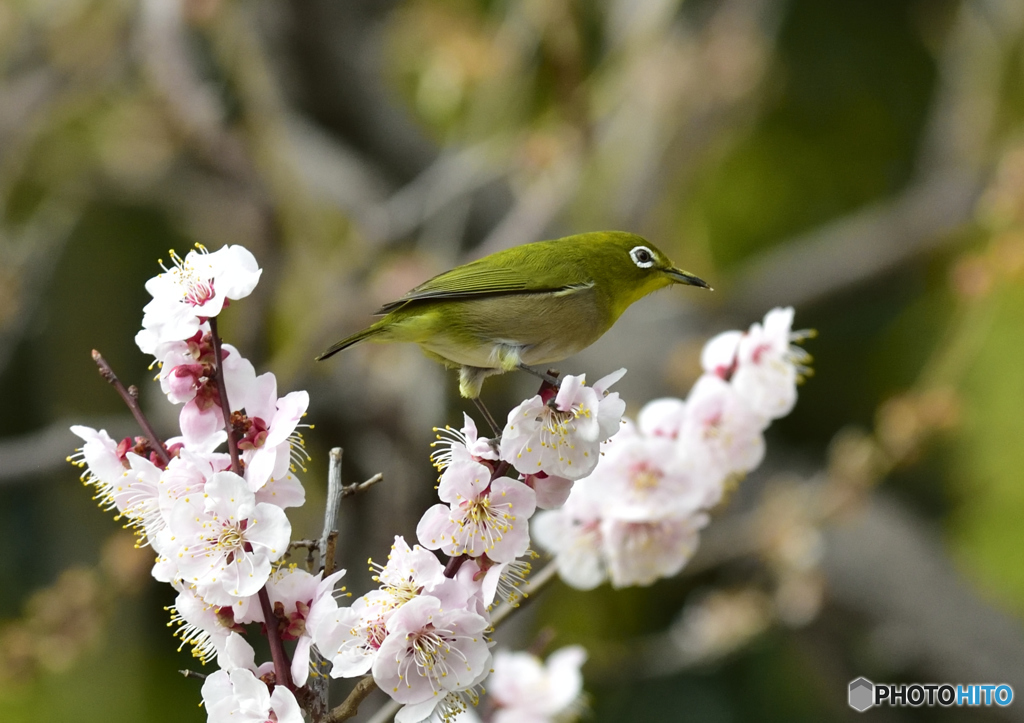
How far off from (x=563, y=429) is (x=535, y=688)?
620 mm

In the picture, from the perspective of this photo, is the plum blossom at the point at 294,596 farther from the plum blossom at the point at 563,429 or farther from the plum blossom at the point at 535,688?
the plum blossom at the point at 535,688

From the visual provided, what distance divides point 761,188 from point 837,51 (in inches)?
31.6

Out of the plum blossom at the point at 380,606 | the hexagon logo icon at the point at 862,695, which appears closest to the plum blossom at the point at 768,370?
the plum blossom at the point at 380,606

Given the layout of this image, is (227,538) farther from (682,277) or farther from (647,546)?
(682,277)

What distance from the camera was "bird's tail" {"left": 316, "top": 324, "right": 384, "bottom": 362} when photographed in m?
0.95

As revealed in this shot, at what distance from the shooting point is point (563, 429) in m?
0.75

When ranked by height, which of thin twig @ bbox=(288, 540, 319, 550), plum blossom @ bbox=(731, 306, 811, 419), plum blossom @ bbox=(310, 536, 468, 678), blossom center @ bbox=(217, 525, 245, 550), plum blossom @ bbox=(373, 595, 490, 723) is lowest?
plum blossom @ bbox=(731, 306, 811, 419)

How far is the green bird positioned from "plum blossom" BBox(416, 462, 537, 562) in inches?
11.7

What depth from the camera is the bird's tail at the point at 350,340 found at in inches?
37.5

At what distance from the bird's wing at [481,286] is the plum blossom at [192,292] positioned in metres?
0.29

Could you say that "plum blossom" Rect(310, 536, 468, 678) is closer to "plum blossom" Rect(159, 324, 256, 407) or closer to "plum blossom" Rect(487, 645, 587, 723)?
"plum blossom" Rect(159, 324, 256, 407)

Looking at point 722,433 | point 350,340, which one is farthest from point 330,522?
point 722,433

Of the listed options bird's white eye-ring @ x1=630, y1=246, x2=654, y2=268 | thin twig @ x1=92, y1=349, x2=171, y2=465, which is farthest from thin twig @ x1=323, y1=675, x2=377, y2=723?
bird's white eye-ring @ x1=630, y1=246, x2=654, y2=268

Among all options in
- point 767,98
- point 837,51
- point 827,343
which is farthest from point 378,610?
point 837,51
